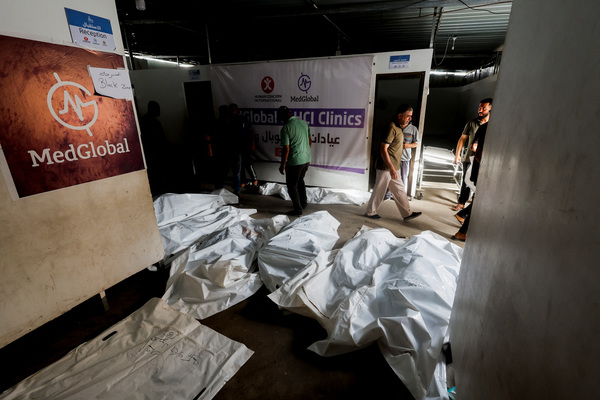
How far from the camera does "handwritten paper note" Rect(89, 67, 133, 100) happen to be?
188cm

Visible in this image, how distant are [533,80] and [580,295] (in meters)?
0.65

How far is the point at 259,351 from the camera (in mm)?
1842

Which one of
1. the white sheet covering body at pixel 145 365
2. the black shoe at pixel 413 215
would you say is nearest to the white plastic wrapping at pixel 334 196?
the black shoe at pixel 413 215

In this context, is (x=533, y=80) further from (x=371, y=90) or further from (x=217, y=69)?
(x=217, y=69)

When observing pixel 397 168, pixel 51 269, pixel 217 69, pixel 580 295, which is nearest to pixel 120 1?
pixel 217 69

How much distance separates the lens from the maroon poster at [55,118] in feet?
5.04

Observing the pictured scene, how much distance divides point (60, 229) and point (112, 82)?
3.46 feet

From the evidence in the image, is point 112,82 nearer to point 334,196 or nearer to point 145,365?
point 145,365

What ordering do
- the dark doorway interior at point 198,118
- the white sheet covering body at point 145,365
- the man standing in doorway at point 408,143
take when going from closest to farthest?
the white sheet covering body at point 145,365
the man standing in doorway at point 408,143
the dark doorway interior at point 198,118

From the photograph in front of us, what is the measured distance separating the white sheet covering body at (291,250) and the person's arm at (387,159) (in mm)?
1222

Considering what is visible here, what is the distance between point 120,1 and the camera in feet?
14.7

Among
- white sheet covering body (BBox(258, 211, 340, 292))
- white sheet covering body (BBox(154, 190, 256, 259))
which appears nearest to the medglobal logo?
white sheet covering body (BBox(154, 190, 256, 259))

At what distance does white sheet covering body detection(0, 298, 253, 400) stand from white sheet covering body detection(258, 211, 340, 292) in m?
0.64

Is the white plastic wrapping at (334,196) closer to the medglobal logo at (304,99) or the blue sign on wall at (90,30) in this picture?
the medglobal logo at (304,99)
